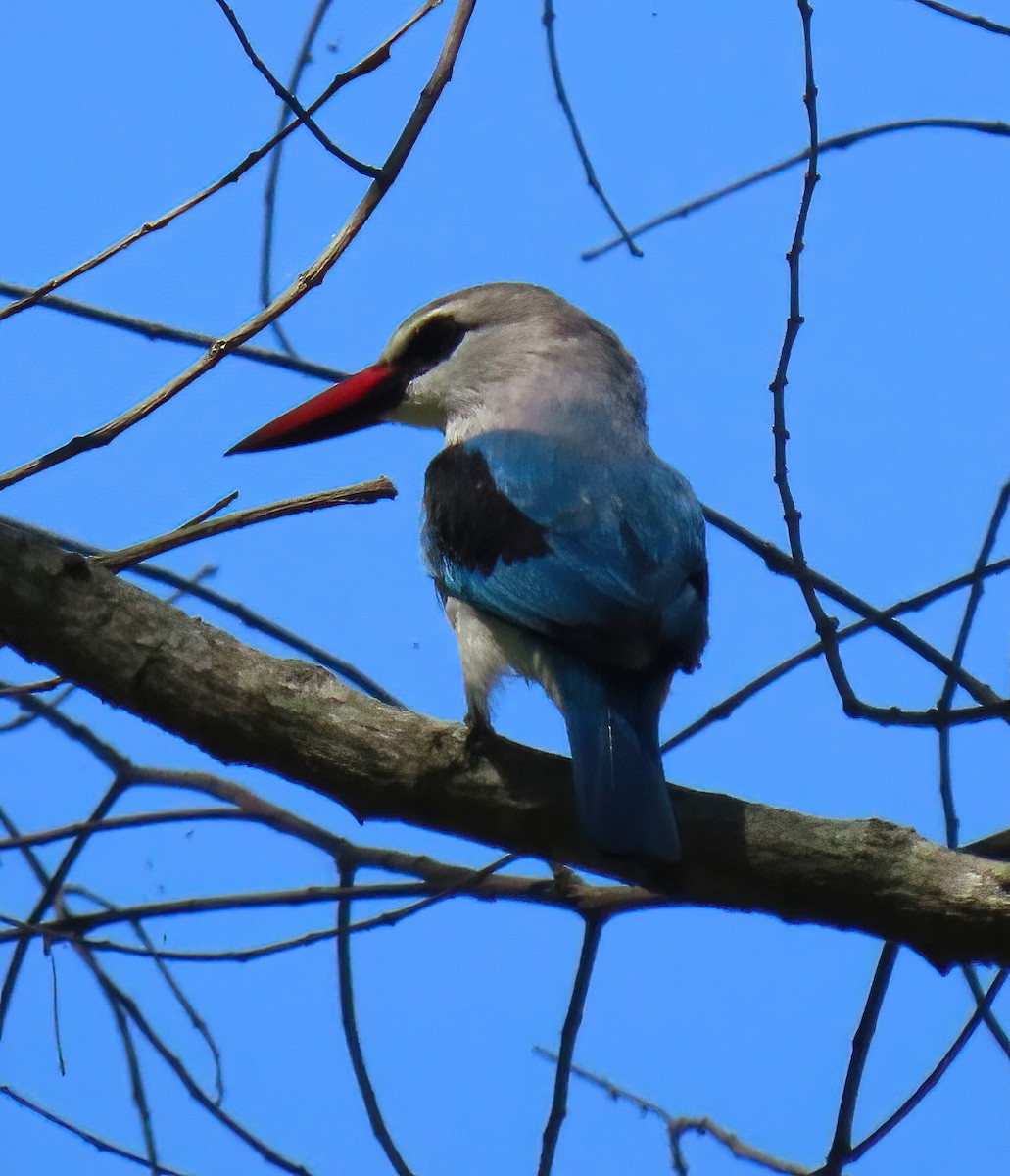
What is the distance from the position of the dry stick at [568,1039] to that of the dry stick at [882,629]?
603 millimetres

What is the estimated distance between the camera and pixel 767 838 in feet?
6.12

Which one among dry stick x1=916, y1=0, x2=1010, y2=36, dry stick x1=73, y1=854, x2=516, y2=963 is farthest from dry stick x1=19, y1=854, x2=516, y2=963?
dry stick x1=916, y1=0, x2=1010, y2=36

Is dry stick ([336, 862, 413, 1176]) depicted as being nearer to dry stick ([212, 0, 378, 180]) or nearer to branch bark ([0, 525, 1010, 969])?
branch bark ([0, 525, 1010, 969])

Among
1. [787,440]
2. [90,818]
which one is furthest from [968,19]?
[90,818]

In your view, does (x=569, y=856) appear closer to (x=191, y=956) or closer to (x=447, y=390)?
(x=191, y=956)

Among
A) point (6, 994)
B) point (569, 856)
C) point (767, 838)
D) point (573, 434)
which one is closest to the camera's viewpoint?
point (767, 838)

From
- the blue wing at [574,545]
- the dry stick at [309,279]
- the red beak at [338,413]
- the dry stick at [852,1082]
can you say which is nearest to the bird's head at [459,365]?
the red beak at [338,413]

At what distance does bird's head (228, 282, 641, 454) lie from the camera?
10.2 feet

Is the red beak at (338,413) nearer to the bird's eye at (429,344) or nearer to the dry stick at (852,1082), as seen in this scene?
the bird's eye at (429,344)

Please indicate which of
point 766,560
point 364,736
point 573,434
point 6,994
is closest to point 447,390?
point 573,434

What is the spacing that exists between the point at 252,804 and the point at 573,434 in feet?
3.25

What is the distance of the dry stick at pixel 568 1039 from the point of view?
→ 2.24 m

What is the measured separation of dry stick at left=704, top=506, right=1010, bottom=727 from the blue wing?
0.11 meters

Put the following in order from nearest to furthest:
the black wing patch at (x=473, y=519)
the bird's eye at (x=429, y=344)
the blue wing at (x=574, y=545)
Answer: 1. the blue wing at (x=574, y=545)
2. the black wing patch at (x=473, y=519)
3. the bird's eye at (x=429, y=344)
